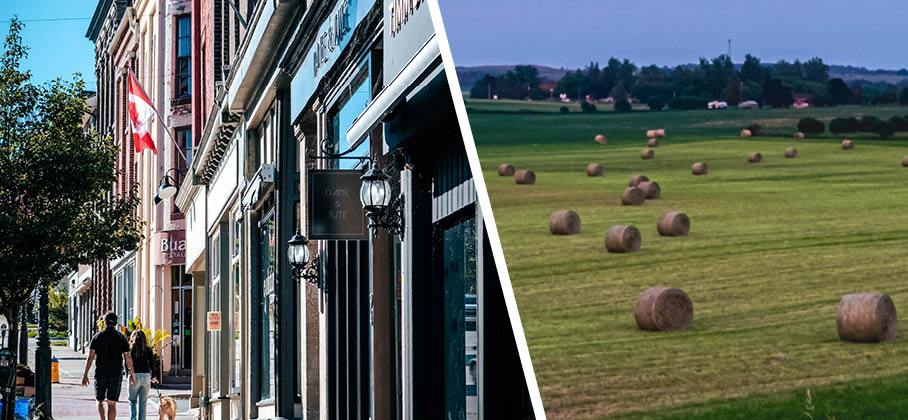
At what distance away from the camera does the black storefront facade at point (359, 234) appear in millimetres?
7180

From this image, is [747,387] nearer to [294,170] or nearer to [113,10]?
[294,170]

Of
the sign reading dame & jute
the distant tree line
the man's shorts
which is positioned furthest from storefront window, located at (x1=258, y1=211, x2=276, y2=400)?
the distant tree line

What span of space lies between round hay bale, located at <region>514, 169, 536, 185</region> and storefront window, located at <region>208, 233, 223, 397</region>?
2026 cm

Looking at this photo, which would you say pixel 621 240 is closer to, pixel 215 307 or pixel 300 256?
pixel 300 256

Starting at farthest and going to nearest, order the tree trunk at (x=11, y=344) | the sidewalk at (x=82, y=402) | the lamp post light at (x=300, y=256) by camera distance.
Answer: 1. the sidewalk at (x=82, y=402)
2. the tree trunk at (x=11, y=344)
3. the lamp post light at (x=300, y=256)

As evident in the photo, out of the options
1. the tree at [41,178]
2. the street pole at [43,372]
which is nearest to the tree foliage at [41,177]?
the tree at [41,178]

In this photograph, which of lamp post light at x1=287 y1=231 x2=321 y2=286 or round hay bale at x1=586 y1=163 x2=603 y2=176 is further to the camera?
lamp post light at x1=287 y1=231 x2=321 y2=286

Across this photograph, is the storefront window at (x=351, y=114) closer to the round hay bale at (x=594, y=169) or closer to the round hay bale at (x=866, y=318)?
the round hay bale at (x=594, y=169)

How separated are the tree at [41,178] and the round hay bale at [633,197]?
2652 centimetres

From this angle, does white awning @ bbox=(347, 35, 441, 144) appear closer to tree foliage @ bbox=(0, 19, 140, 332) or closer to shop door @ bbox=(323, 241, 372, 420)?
shop door @ bbox=(323, 241, 372, 420)

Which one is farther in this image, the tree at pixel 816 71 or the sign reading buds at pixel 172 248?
the sign reading buds at pixel 172 248

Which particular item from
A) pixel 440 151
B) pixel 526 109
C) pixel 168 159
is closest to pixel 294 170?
pixel 440 151

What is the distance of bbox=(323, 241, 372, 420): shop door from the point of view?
11.0 m

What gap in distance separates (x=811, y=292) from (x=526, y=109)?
0.52m
